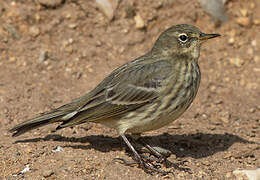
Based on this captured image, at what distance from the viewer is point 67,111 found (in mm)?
6469

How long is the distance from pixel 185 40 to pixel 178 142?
1712mm

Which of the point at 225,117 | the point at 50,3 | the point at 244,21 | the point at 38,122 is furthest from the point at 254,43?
the point at 38,122

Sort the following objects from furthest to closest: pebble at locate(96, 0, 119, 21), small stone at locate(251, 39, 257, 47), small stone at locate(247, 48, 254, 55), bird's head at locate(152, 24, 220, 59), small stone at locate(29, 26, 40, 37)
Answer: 1. small stone at locate(251, 39, 257, 47)
2. small stone at locate(247, 48, 254, 55)
3. pebble at locate(96, 0, 119, 21)
4. small stone at locate(29, 26, 40, 37)
5. bird's head at locate(152, 24, 220, 59)

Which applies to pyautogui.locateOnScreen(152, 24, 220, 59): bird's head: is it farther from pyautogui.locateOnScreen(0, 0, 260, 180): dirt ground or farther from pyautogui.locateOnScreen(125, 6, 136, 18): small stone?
pyautogui.locateOnScreen(125, 6, 136, 18): small stone

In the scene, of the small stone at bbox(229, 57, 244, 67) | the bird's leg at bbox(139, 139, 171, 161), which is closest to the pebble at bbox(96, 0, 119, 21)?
the small stone at bbox(229, 57, 244, 67)

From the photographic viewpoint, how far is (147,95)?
6.11m

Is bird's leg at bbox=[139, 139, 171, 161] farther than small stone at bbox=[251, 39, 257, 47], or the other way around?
small stone at bbox=[251, 39, 257, 47]

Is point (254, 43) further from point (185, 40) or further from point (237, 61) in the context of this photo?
point (185, 40)

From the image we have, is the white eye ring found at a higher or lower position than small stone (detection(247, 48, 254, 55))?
higher

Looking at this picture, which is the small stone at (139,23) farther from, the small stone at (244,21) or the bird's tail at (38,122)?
the bird's tail at (38,122)

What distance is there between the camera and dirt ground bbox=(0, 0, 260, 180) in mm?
6113

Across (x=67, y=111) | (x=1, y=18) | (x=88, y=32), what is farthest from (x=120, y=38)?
(x=67, y=111)

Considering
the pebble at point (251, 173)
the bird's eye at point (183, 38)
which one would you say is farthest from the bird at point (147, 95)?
the pebble at point (251, 173)

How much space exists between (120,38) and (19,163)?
156 inches
